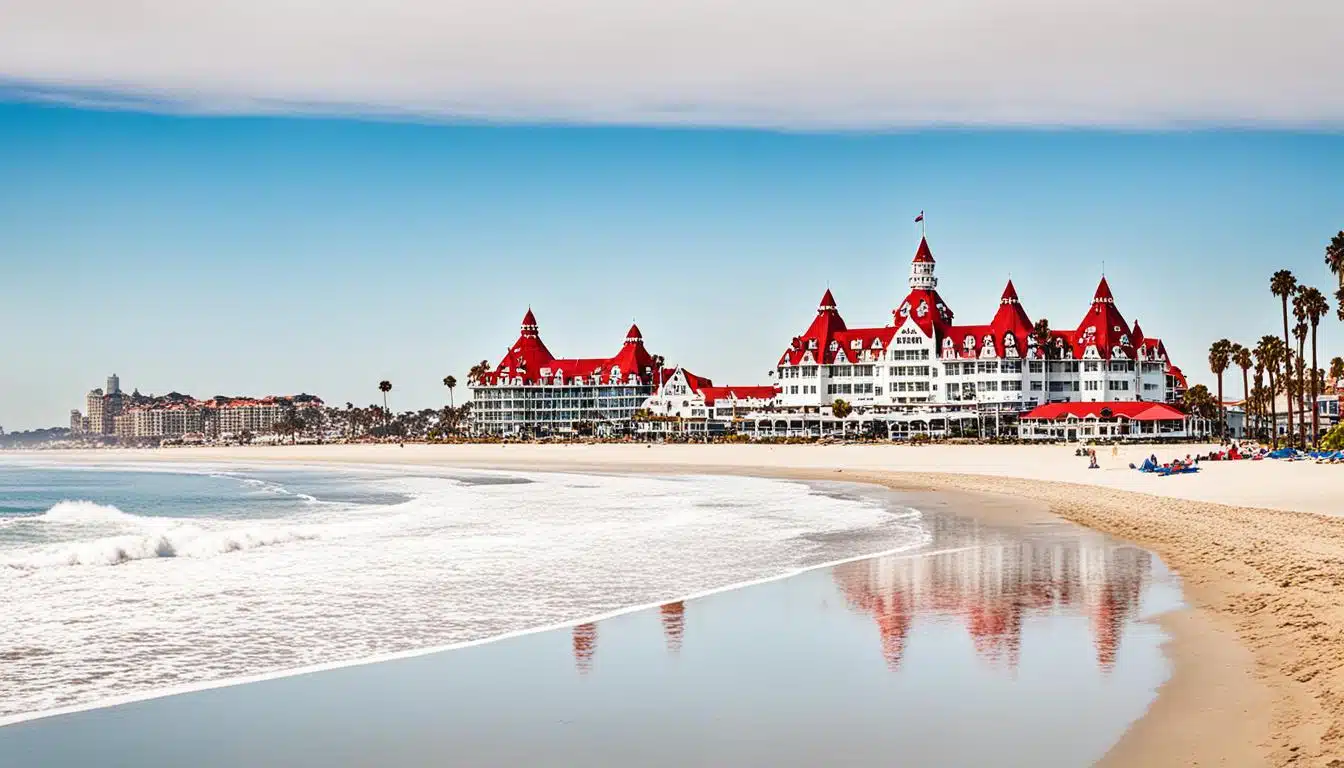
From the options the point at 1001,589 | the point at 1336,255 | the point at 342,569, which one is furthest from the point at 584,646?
the point at 1336,255

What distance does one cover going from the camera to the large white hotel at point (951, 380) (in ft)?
388

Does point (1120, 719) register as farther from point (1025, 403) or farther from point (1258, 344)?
point (1025, 403)

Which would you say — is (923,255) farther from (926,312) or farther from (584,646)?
(584,646)

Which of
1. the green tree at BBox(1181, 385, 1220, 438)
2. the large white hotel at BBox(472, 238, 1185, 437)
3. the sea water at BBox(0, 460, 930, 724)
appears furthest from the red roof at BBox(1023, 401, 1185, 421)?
the sea water at BBox(0, 460, 930, 724)

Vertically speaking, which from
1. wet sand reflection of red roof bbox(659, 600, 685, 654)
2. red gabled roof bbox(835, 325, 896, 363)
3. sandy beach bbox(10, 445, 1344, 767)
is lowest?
wet sand reflection of red roof bbox(659, 600, 685, 654)

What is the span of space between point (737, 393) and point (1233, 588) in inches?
4970

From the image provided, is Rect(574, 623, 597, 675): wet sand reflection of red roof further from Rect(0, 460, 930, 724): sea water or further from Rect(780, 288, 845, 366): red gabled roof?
Rect(780, 288, 845, 366): red gabled roof

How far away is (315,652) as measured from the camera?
13.8 metres

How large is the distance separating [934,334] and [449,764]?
392 feet

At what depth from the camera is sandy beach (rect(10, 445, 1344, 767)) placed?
912 cm

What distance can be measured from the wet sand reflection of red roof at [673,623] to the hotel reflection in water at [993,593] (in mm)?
12

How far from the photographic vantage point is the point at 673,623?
1545 centimetres

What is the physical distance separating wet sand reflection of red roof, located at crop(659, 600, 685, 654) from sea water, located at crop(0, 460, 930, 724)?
1.80ft

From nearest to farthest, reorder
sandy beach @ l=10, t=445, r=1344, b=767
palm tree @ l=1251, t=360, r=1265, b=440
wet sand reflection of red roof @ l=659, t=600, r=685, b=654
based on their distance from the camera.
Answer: sandy beach @ l=10, t=445, r=1344, b=767 → wet sand reflection of red roof @ l=659, t=600, r=685, b=654 → palm tree @ l=1251, t=360, r=1265, b=440
